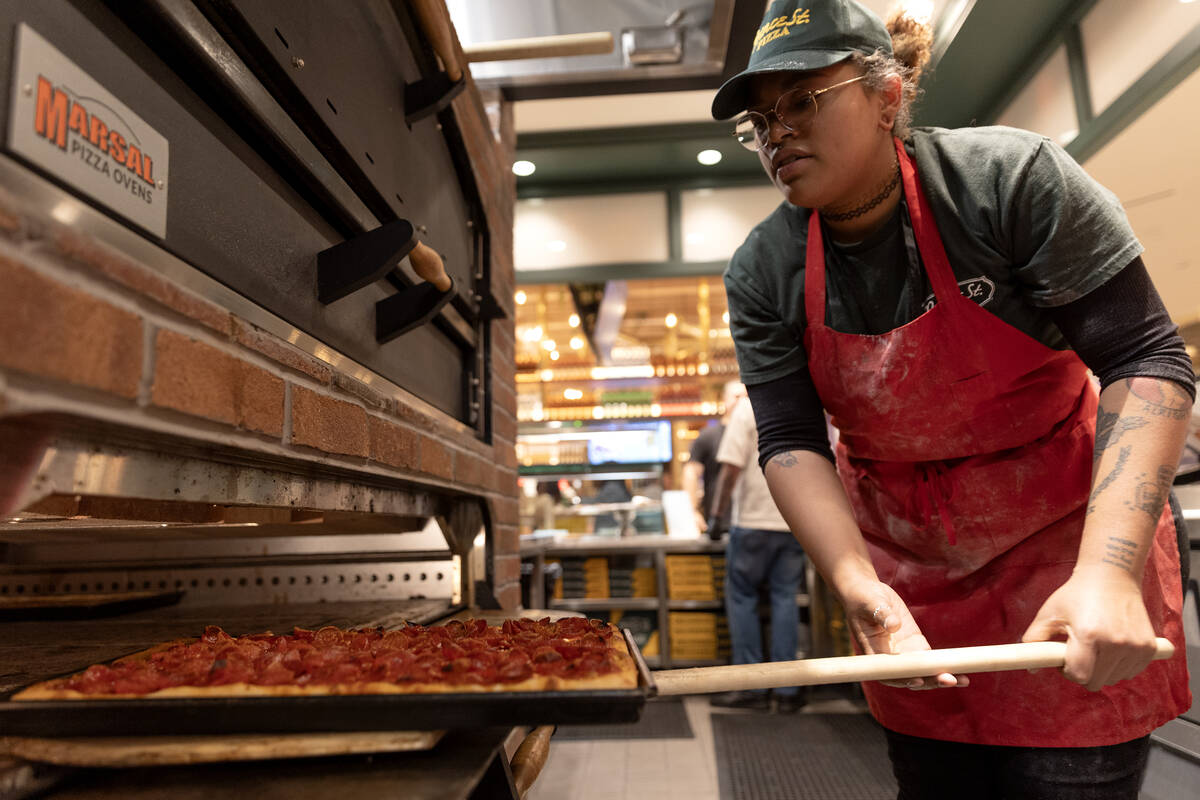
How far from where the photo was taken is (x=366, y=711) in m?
0.65

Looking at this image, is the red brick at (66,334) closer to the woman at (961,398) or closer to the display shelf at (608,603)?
the woman at (961,398)

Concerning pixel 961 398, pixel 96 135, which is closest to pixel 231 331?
pixel 96 135

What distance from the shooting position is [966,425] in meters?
1.15

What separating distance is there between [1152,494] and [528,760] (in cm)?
89

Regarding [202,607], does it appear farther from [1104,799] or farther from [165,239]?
[1104,799]

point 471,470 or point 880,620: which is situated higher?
point 471,470

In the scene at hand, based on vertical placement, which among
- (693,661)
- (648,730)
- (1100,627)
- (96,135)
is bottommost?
(648,730)

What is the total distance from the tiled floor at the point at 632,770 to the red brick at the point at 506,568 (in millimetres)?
789

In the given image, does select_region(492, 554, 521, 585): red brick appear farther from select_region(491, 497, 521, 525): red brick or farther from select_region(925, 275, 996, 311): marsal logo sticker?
select_region(925, 275, 996, 311): marsal logo sticker

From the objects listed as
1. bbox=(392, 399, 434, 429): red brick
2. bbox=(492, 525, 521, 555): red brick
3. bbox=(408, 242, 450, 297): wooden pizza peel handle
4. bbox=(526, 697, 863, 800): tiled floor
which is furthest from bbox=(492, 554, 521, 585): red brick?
bbox=(408, 242, 450, 297): wooden pizza peel handle

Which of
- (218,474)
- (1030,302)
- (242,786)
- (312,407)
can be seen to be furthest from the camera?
(1030,302)

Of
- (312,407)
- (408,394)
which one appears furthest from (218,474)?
(408,394)

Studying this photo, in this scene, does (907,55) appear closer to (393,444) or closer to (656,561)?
(393,444)

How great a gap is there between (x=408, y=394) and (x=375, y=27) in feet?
2.28
